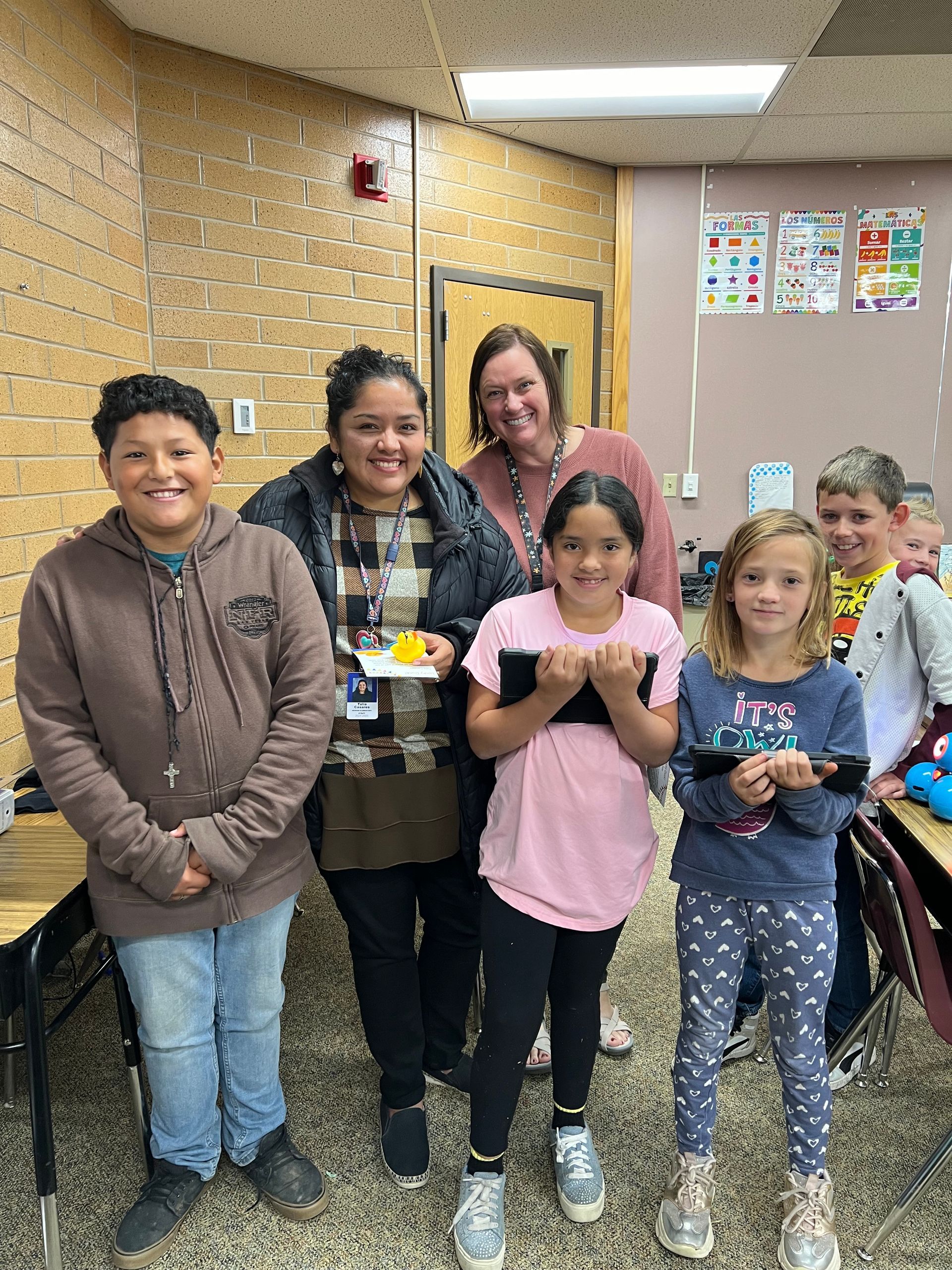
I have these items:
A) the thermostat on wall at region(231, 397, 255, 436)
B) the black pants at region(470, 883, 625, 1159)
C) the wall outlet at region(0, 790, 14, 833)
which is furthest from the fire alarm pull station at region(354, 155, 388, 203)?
the black pants at region(470, 883, 625, 1159)

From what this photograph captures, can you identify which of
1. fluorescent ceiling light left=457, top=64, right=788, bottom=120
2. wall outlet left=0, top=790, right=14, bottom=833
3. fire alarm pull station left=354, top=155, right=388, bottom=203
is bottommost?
wall outlet left=0, top=790, right=14, bottom=833

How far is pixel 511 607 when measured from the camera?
1.54m

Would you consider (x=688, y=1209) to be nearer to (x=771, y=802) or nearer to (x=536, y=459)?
(x=771, y=802)

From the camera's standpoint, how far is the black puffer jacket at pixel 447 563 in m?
1.57

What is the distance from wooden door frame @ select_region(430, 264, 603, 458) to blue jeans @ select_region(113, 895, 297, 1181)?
2631mm

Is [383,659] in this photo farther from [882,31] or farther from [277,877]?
[882,31]

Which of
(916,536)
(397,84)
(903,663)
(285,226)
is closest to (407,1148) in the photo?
(903,663)

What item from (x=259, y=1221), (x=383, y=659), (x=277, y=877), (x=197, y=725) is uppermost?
(x=383, y=659)

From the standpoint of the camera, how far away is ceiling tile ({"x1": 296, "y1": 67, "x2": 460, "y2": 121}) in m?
3.24

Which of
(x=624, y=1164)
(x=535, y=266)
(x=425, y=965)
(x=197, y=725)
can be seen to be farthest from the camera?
(x=535, y=266)

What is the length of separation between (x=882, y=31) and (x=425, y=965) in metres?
3.46

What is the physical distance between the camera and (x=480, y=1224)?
150cm

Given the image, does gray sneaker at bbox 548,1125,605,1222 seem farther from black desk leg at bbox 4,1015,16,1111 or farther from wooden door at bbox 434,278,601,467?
wooden door at bbox 434,278,601,467

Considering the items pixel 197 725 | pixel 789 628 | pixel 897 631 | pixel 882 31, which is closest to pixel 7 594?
pixel 197 725
